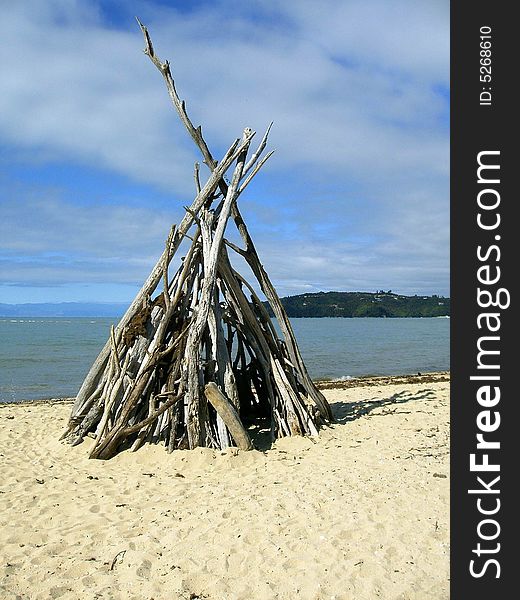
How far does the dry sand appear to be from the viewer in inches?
154

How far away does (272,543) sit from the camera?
4426mm

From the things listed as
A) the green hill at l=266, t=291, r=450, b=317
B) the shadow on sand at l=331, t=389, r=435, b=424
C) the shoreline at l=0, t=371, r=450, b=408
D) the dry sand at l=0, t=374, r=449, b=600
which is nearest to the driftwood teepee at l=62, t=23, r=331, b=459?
the dry sand at l=0, t=374, r=449, b=600

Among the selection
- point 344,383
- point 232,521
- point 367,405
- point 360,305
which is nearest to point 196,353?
point 232,521

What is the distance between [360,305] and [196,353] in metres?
93.9

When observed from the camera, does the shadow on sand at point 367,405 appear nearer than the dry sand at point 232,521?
No

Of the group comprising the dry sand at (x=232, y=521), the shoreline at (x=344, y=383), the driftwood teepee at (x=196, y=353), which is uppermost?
the driftwood teepee at (x=196, y=353)

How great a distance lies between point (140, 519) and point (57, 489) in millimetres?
1287

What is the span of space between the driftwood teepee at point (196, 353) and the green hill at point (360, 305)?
8530 centimetres

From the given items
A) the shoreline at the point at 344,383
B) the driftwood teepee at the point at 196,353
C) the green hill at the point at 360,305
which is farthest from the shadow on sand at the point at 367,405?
the green hill at the point at 360,305

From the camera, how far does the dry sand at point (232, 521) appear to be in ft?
12.8

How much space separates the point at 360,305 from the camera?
99125 mm

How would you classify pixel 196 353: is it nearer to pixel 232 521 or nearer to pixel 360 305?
pixel 232 521

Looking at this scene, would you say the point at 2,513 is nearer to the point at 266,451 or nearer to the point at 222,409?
the point at 222,409

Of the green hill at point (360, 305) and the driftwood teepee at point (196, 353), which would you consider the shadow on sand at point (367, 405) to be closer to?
the driftwood teepee at point (196, 353)
